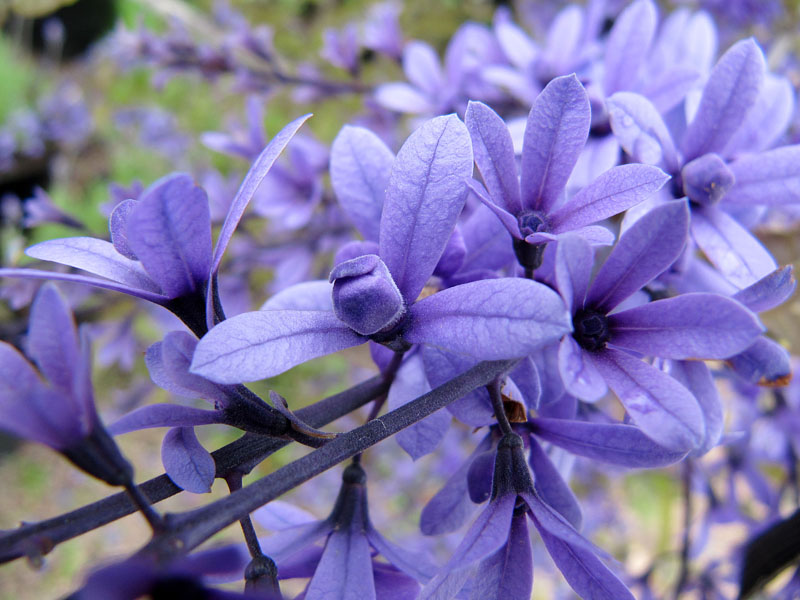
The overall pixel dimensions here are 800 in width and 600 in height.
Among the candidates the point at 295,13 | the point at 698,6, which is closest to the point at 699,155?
the point at 698,6

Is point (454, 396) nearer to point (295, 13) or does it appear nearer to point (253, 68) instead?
point (253, 68)

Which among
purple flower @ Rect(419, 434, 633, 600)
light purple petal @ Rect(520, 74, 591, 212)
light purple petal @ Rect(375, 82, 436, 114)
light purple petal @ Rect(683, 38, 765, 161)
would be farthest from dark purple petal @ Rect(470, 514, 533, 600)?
light purple petal @ Rect(375, 82, 436, 114)

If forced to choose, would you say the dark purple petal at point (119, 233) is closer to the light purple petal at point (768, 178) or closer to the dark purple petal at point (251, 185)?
the dark purple petal at point (251, 185)

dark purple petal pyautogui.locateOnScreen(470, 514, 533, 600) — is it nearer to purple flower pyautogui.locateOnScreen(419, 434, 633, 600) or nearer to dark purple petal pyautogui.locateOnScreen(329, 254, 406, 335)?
purple flower pyautogui.locateOnScreen(419, 434, 633, 600)

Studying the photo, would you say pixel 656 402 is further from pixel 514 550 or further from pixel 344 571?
pixel 344 571

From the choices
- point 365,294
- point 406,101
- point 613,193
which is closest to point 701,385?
point 613,193
